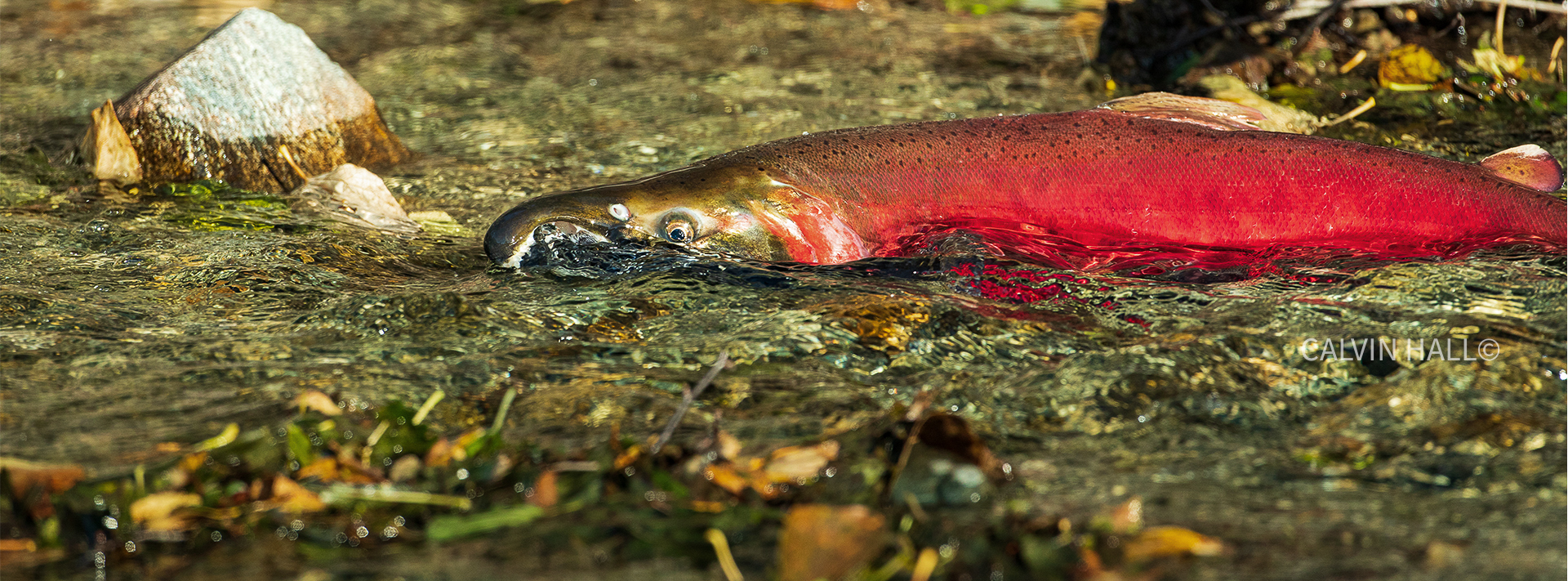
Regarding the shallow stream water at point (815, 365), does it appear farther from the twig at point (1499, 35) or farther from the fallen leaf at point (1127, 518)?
the twig at point (1499, 35)

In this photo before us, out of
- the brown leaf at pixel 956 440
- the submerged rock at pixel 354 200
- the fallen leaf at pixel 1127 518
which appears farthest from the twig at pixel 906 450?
the submerged rock at pixel 354 200

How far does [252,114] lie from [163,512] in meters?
2.76

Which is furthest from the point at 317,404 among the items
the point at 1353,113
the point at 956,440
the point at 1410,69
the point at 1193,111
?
the point at 1410,69

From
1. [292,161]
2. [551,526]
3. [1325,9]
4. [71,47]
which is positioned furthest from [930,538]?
[71,47]

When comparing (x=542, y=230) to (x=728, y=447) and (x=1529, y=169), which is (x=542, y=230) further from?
(x=1529, y=169)

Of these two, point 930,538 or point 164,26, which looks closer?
point 930,538

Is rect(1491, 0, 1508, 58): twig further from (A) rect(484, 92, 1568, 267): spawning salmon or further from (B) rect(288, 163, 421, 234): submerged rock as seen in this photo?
(B) rect(288, 163, 421, 234): submerged rock

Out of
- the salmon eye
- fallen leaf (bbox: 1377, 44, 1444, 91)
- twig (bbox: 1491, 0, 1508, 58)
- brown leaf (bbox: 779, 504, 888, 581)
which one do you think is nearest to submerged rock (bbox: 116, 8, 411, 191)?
the salmon eye

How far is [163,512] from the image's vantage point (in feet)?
6.72

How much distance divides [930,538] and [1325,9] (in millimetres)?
4243

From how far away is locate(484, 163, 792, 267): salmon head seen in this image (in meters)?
3.28

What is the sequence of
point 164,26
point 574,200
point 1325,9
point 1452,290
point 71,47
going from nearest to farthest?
point 1452,290
point 574,200
point 1325,9
point 71,47
point 164,26

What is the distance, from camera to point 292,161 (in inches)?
175

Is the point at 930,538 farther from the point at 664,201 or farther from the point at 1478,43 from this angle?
the point at 1478,43
